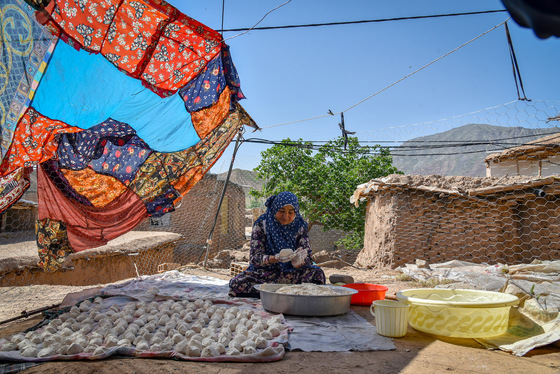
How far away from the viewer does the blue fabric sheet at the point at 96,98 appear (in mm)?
2527

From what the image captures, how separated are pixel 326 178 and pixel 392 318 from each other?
28.2 feet

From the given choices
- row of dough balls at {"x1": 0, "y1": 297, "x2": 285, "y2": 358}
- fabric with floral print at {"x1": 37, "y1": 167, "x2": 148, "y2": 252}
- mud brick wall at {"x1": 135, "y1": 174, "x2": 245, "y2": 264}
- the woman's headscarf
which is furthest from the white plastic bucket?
mud brick wall at {"x1": 135, "y1": 174, "x2": 245, "y2": 264}

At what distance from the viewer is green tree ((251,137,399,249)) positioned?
10.6m

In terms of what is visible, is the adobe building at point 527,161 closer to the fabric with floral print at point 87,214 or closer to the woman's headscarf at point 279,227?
the woman's headscarf at point 279,227

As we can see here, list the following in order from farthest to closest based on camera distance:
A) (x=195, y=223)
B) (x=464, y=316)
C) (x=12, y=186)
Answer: (x=195, y=223) < (x=12, y=186) < (x=464, y=316)

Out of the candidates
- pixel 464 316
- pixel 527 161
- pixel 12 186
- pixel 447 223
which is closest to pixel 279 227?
pixel 464 316

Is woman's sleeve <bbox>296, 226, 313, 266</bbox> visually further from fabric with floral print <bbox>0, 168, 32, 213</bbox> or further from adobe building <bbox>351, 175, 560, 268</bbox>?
adobe building <bbox>351, 175, 560, 268</bbox>

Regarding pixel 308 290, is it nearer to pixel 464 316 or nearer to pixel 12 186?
pixel 464 316

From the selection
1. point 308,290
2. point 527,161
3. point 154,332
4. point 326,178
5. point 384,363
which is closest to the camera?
point 384,363

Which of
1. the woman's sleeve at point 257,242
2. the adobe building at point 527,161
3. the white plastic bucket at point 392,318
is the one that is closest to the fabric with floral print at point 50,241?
the woman's sleeve at point 257,242

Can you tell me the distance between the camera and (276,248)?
3.62 metres

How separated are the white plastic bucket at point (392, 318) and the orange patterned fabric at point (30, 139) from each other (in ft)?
8.90

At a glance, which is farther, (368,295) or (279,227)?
(279,227)

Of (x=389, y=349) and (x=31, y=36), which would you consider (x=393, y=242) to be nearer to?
(x=389, y=349)
